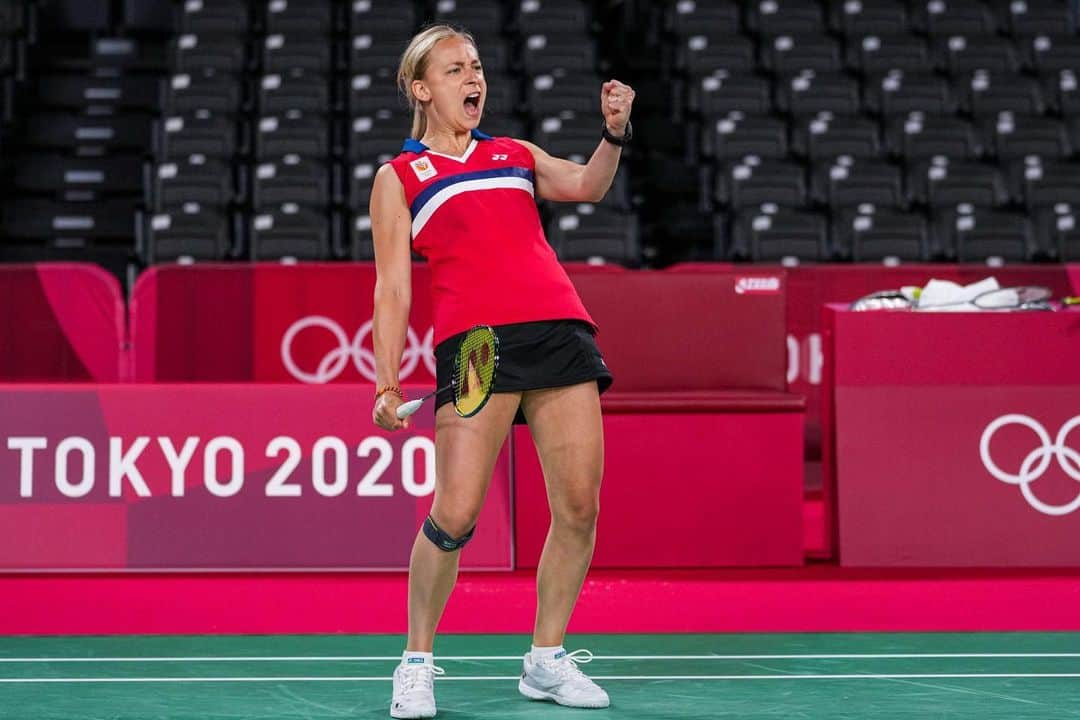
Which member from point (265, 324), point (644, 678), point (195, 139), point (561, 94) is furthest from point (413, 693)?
point (561, 94)

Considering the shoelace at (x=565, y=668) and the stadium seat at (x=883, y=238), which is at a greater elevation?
the stadium seat at (x=883, y=238)

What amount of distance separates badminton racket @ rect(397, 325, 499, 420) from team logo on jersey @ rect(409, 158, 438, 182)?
38 centimetres

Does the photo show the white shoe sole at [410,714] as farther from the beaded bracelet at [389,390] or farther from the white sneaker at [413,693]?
the beaded bracelet at [389,390]

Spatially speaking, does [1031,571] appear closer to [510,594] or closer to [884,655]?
[884,655]

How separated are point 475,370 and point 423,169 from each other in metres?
0.51

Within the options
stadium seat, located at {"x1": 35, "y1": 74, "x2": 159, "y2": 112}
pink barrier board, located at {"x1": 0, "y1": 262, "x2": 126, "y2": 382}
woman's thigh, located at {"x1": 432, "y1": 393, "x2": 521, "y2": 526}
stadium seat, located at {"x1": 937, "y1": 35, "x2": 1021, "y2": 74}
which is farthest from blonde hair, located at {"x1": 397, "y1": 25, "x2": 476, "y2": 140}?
stadium seat, located at {"x1": 937, "y1": 35, "x2": 1021, "y2": 74}

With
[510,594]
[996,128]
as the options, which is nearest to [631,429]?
[510,594]

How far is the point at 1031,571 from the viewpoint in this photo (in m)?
4.84

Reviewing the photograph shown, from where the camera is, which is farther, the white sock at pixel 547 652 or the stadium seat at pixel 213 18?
the stadium seat at pixel 213 18

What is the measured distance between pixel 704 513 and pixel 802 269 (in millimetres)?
2253

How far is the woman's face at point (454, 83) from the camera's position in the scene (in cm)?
345

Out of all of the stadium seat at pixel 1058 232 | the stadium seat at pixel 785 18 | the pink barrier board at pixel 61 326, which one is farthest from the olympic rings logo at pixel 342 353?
the stadium seat at pixel 785 18

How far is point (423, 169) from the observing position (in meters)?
3.46

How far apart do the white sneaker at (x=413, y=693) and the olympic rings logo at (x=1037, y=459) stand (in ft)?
7.81
